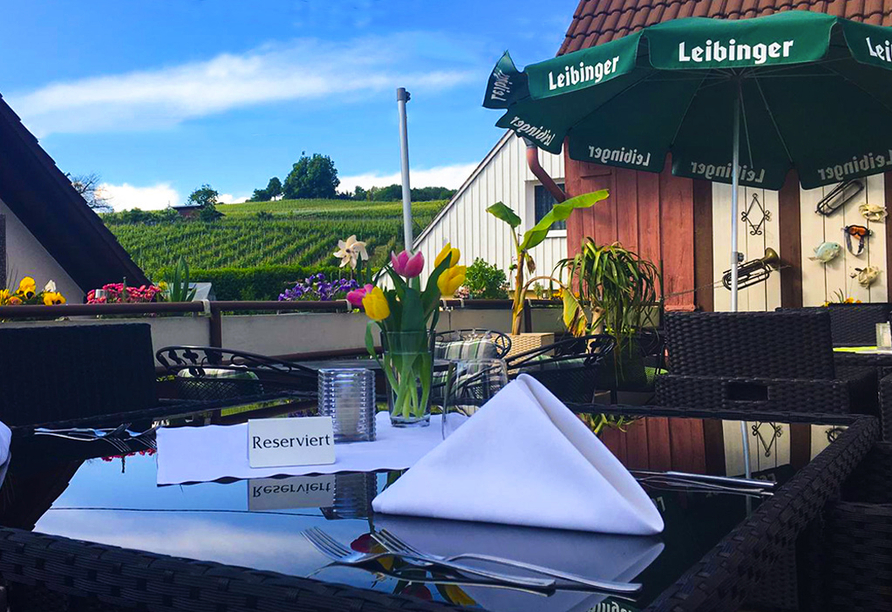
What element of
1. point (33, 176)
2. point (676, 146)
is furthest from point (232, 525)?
point (33, 176)

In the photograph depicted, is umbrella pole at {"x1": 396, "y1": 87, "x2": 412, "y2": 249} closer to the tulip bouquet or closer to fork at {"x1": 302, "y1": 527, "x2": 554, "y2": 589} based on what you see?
the tulip bouquet

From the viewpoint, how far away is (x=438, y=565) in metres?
0.64

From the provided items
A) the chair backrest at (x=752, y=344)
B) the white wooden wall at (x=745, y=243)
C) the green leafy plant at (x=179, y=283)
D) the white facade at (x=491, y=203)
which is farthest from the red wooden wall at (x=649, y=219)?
the white facade at (x=491, y=203)

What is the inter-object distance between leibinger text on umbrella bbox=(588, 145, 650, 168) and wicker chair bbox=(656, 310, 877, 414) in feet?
9.96

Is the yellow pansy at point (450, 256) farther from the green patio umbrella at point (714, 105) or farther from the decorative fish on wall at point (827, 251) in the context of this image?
the decorative fish on wall at point (827, 251)

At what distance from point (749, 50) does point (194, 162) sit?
8992cm

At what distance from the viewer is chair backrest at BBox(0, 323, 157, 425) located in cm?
189

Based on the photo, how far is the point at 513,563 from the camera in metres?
0.64

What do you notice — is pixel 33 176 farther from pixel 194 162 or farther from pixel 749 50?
pixel 194 162

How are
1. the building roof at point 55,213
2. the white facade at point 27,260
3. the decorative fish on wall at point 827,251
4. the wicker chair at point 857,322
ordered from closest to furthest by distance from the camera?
the wicker chair at point 857,322, the decorative fish on wall at point 827,251, the building roof at point 55,213, the white facade at point 27,260

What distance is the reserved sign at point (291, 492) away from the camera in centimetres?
89

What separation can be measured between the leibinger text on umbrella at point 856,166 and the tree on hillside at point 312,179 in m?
47.1

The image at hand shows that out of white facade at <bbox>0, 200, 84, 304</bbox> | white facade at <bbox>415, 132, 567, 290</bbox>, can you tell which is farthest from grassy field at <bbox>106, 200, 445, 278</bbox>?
white facade at <bbox>0, 200, 84, 304</bbox>

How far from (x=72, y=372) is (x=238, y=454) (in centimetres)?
104
